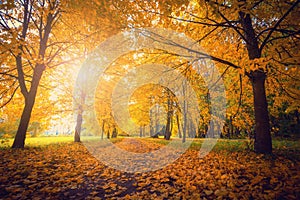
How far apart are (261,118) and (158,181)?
3.83 metres

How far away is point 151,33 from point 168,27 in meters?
0.73

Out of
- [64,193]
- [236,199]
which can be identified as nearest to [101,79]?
[64,193]

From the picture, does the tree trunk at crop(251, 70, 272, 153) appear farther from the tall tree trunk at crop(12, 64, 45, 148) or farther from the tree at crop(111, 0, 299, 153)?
the tall tree trunk at crop(12, 64, 45, 148)

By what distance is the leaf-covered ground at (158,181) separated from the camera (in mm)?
2889

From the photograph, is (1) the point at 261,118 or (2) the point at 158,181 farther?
(1) the point at 261,118

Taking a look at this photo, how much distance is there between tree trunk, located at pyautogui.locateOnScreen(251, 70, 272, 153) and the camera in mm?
4961

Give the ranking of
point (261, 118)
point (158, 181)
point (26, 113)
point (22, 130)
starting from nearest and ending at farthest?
point (158, 181), point (261, 118), point (22, 130), point (26, 113)

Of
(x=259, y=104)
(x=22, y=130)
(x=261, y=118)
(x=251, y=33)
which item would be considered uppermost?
(x=251, y=33)

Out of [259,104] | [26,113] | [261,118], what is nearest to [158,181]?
Answer: [261,118]

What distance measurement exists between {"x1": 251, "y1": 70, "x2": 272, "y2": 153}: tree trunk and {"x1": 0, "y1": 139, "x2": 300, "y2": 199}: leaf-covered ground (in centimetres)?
53

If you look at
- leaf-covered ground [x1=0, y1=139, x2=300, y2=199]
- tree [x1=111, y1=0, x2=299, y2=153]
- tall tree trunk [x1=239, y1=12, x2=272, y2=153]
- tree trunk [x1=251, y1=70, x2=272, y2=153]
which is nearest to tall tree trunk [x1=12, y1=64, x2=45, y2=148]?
leaf-covered ground [x1=0, y1=139, x2=300, y2=199]

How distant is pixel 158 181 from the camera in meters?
3.82

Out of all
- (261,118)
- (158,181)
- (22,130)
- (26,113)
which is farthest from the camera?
(26,113)

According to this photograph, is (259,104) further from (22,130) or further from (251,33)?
(22,130)
